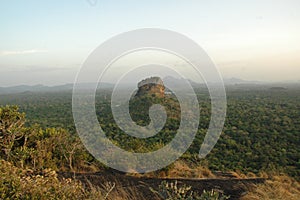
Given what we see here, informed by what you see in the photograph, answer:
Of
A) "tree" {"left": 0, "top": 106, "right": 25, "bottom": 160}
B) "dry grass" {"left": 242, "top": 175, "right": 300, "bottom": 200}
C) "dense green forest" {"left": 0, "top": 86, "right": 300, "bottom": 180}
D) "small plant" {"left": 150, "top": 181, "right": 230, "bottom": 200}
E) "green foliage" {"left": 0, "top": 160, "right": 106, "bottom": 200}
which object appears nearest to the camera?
"green foliage" {"left": 0, "top": 160, "right": 106, "bottom": 200}

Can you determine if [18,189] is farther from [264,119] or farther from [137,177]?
[264,119]

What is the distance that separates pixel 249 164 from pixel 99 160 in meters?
10.3

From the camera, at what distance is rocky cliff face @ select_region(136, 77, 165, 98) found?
2723 cm

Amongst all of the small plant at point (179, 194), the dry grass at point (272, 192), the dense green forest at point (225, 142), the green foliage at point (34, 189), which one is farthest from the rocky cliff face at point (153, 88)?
the green foliage at point (34, 189)

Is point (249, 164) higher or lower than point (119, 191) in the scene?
lower

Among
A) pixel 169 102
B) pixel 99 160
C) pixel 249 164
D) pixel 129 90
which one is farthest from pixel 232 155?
pixel 99 160

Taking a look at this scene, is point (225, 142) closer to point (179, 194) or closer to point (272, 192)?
point (272, 192)

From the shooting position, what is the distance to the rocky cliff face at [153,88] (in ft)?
89.4

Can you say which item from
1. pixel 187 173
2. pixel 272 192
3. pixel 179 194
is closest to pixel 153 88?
pixel 187 173

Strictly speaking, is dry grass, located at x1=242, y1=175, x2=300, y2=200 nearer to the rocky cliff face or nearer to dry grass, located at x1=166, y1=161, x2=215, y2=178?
dry grass, located at x1=166, y1=161, x2=215, y2=178

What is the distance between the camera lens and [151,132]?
14445 mm

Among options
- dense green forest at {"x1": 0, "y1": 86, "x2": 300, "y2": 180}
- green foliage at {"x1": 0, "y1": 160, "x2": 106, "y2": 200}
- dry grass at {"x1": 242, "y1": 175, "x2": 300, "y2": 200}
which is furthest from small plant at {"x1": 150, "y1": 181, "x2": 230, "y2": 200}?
dense green forest at {"x1": 0, "y1": 86, "x2": 300, "y2": 180}

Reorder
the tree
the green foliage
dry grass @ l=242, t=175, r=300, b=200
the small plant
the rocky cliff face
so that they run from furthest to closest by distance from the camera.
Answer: the rocky cliff face < the tree < dry grass @ l=242, t=175, r=300, b=200 < the small plant < the green foliage

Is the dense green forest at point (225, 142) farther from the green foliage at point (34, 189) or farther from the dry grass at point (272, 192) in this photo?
the dry grass at point (272, 192)
